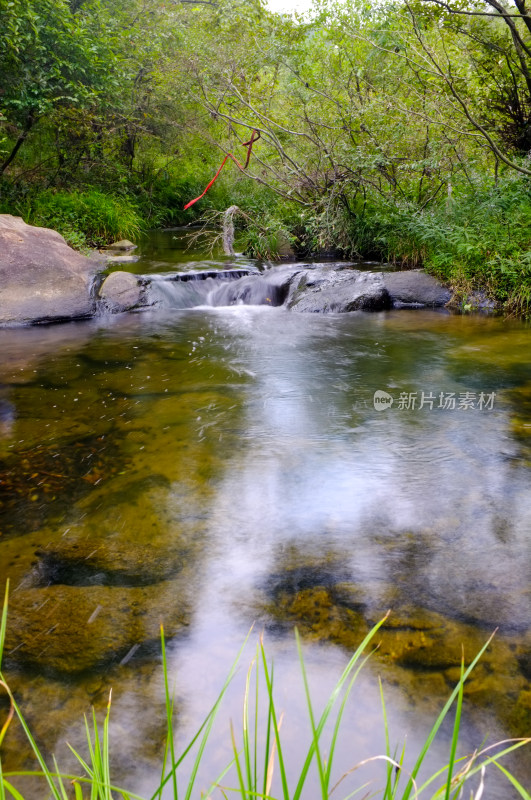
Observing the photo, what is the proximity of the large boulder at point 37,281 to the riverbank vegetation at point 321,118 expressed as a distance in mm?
2120

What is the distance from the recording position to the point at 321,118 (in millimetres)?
10891

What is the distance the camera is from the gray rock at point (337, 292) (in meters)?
8.73

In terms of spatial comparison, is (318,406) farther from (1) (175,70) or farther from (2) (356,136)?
(1) (175,70)

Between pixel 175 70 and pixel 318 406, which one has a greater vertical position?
pixel 175 70

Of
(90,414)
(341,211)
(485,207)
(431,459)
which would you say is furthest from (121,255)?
(431,459)

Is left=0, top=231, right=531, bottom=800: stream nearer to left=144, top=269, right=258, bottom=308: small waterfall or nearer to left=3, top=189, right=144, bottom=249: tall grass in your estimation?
left=144, top=269, right=258, bottom=308: small waterfall

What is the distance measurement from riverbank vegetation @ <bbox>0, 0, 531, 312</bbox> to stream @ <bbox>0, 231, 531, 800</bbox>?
4.35 meters

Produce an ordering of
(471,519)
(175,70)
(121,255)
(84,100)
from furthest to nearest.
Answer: (175,70), (121,255), (84,100), (471,519)

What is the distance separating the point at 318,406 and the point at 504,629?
2.74 metres

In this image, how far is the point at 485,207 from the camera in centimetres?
848

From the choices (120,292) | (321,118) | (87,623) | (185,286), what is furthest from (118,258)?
(87,623)

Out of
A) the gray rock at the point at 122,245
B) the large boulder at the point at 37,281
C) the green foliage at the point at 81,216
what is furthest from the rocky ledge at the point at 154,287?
the gray rock at the point at 122,245

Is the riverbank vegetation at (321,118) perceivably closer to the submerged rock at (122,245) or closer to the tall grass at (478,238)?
the tall grass at (478,238)

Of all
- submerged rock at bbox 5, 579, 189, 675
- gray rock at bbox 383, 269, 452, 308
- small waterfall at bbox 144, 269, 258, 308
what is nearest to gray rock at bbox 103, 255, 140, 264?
small waterfall at bbox 144, 269, 258, 308
